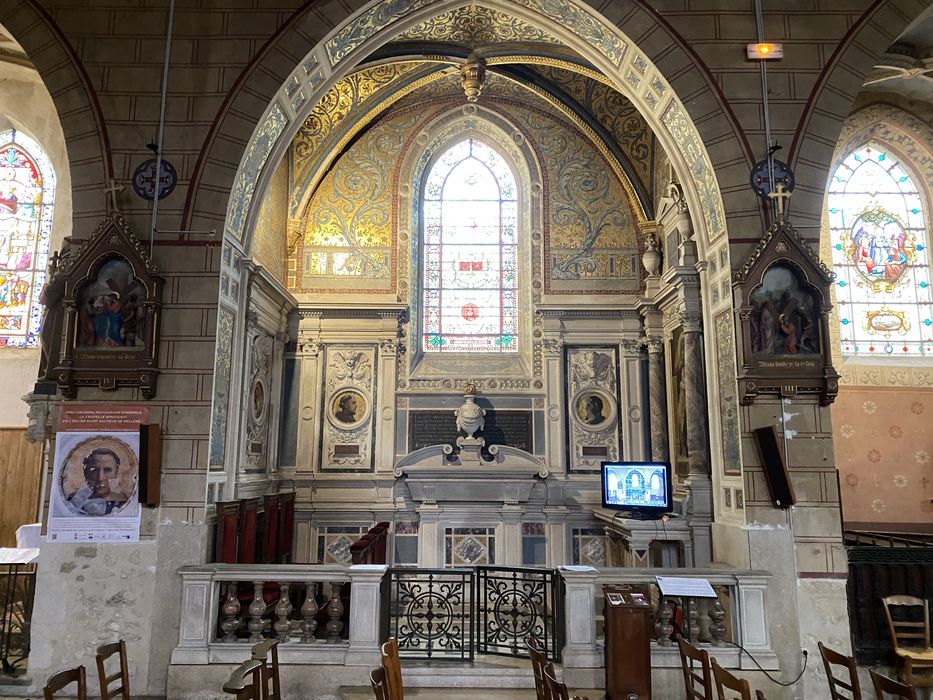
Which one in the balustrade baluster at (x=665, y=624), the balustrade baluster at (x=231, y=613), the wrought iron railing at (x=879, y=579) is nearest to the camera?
the balustrade baluster at (x=665, y=624)

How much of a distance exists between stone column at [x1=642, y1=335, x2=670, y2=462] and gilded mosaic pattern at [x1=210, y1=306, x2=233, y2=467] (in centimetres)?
576

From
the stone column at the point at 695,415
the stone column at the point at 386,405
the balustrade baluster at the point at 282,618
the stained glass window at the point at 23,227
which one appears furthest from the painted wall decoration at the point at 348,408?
the stained glass window at the point at 23,227

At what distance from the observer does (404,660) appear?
6246 millimetres

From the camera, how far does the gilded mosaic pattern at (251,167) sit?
7172 mm

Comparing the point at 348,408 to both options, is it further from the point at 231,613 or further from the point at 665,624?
the point at 665,624

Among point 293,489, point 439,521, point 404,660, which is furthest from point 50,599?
point 439,521

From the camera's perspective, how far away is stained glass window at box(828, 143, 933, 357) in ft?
35.3

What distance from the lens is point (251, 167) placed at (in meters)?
7.39

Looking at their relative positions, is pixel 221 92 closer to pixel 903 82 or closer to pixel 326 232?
pixel 326 232

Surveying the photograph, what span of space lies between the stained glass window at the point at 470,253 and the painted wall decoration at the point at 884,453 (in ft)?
16.3

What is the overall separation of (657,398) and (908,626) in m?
4.10

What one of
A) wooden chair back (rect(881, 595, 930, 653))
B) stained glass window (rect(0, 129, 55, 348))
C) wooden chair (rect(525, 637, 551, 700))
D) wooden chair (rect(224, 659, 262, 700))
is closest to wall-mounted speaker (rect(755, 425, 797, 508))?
wooden chair back (rect(881, 595, 930, 653))

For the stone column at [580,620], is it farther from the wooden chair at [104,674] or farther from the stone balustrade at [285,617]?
the wooden chair at [104,674]

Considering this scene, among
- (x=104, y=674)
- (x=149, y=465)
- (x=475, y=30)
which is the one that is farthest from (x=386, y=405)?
(x=104, y=674)
